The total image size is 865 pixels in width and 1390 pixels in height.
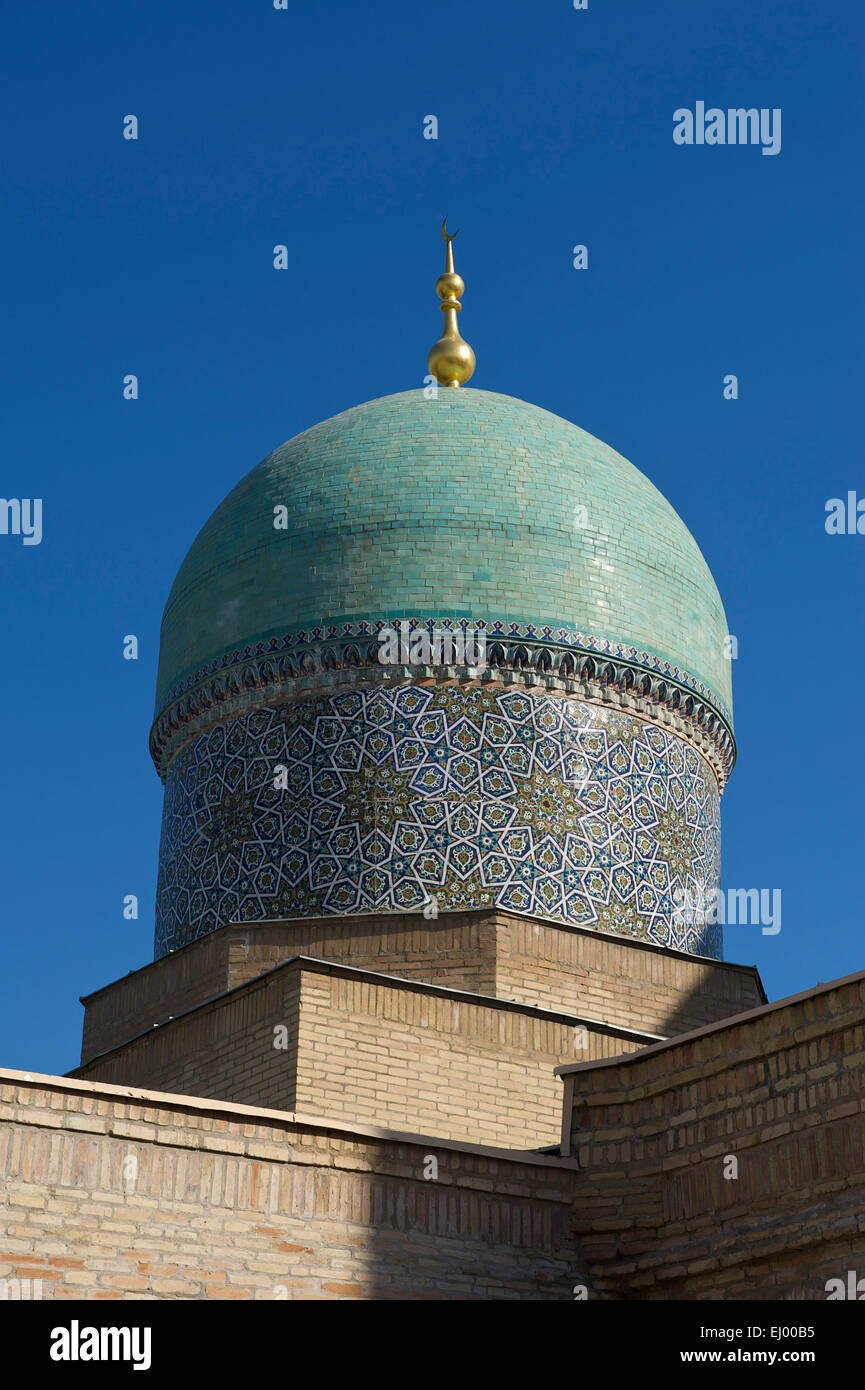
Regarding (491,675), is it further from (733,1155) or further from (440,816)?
(733,1155)

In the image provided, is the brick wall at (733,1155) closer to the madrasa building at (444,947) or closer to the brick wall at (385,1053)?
the madrasa building at (444,947)

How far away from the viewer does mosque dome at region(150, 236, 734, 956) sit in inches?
290

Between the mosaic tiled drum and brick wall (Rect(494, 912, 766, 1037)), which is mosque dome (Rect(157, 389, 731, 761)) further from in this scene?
brick wall (Rect(494, 912, 766, 1037))

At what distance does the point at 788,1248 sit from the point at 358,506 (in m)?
4.01

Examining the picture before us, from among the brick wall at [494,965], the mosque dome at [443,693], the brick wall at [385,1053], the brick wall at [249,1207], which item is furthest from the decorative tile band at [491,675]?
the brick wall at [249,1207]

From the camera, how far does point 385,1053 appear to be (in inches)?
254

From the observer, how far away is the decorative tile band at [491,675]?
7621 millimetres

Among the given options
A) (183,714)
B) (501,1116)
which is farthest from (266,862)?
(501,1116)

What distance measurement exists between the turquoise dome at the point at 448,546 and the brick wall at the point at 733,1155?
2.61m

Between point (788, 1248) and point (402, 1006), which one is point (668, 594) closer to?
point (402, 1006)

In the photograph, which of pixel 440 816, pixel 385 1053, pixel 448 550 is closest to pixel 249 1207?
pixel 385 1053

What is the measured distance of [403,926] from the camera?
23.2 ft

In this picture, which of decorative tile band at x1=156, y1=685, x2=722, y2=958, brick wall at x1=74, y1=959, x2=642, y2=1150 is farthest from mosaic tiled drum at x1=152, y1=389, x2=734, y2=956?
brick wall at x1=74, y1=959, x2=642, y2=1150
